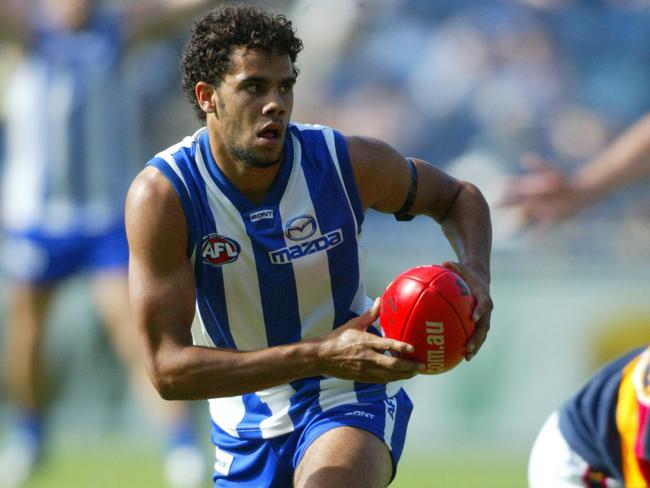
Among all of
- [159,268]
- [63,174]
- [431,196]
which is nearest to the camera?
[159,268]

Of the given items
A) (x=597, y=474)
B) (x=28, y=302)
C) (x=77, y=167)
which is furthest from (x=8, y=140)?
(x=597, y=474)

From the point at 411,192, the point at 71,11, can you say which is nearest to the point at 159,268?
the point at 411,192

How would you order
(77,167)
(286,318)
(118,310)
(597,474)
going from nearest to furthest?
(597,474)
(286,318)
(118,310)
(77,167)

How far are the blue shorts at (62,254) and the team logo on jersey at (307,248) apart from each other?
4.03 meters

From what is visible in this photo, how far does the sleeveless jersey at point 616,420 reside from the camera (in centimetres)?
363

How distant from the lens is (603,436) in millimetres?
3770

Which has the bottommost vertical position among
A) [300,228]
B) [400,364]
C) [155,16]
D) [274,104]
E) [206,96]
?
[400,364]

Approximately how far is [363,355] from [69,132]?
5.89m

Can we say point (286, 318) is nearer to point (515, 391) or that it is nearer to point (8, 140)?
point (515, 391)

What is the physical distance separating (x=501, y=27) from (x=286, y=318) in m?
6.76

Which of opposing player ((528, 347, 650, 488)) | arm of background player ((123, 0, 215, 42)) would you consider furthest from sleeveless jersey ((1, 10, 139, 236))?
opposing player ((528, 347, 650, 488))

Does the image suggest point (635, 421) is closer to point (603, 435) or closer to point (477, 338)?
point (603, 435)

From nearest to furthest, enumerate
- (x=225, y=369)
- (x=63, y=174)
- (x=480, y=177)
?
(x=225, y=369) < (x=63, y=174) < (x=480, y=177)

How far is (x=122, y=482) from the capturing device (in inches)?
336
